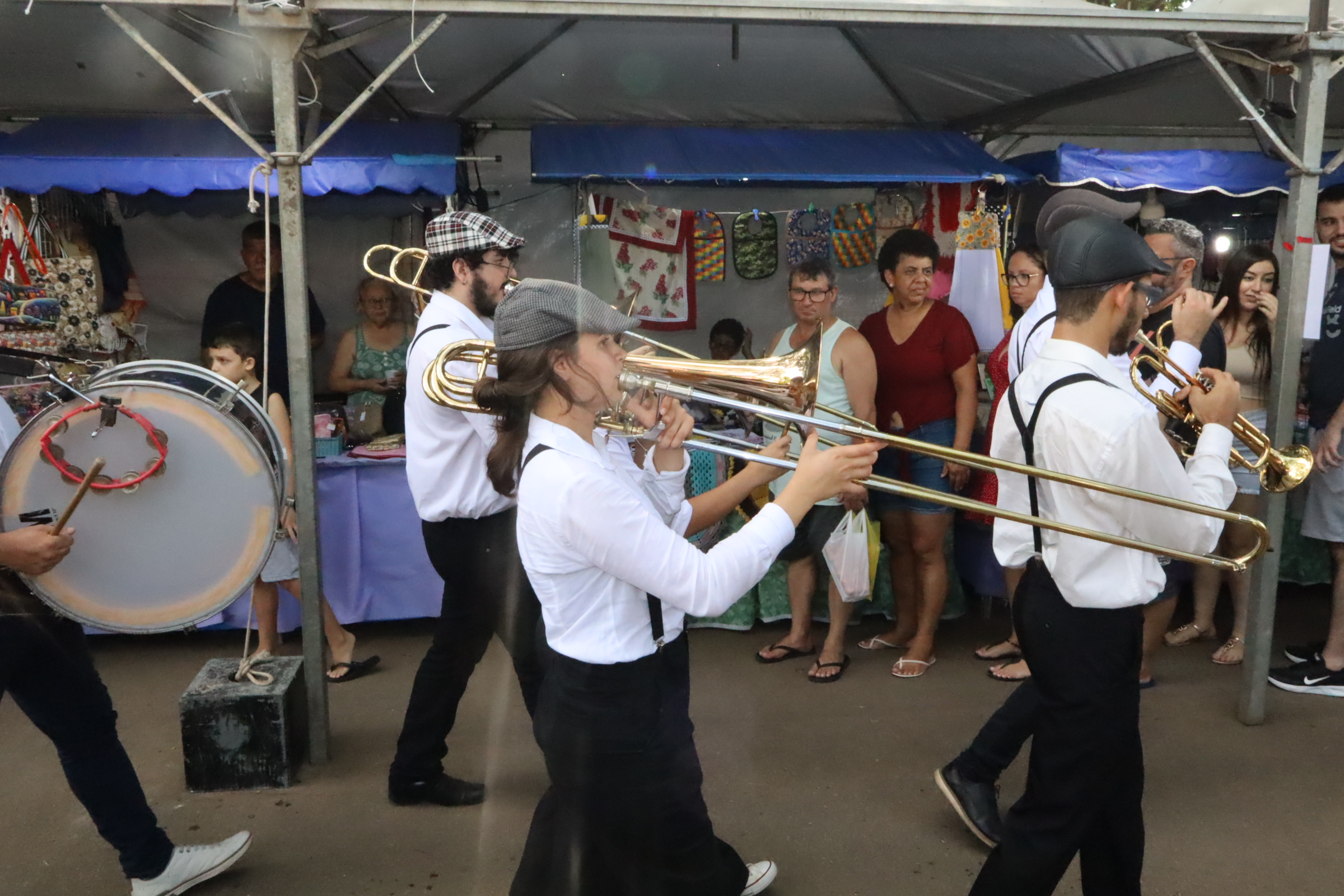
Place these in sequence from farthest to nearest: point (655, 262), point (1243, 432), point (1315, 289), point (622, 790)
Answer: point (655, 262)
point (1315, 289)
point (1243, 432)
point (622, 790)

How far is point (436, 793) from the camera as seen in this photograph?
135 inches

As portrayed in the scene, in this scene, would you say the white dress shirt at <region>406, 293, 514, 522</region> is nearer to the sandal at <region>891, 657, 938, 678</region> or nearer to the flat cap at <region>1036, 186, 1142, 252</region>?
the flat cap at <region>1036, 186, 1142, 252</region>

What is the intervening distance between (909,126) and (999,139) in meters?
0.66

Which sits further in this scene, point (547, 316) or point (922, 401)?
point (922, 401)

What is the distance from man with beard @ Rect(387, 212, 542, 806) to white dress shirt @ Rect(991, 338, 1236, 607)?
1.57m

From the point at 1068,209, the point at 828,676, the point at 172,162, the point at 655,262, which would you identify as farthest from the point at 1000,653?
the point at 172,162

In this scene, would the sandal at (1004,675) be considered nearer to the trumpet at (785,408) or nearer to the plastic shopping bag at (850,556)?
the plastic shopping bag at (850,556)

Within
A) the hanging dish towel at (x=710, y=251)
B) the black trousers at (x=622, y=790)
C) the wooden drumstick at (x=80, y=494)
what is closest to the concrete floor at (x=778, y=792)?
the black trousers at (x=622, y=790)

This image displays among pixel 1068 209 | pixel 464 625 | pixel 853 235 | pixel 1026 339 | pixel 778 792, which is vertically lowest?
pixel 778 792

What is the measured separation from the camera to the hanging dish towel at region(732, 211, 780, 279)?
21.1 feet

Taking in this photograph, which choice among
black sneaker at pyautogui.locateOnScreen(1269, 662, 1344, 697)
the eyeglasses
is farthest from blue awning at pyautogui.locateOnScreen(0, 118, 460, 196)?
black sneaker at pyautogui.locateOnScreen(1269, 662, 1344, 697)

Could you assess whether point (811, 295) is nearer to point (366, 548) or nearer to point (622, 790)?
point (366, 548)

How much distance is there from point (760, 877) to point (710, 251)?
171 inches

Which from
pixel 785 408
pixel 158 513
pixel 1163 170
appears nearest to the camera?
pixel 785 408
